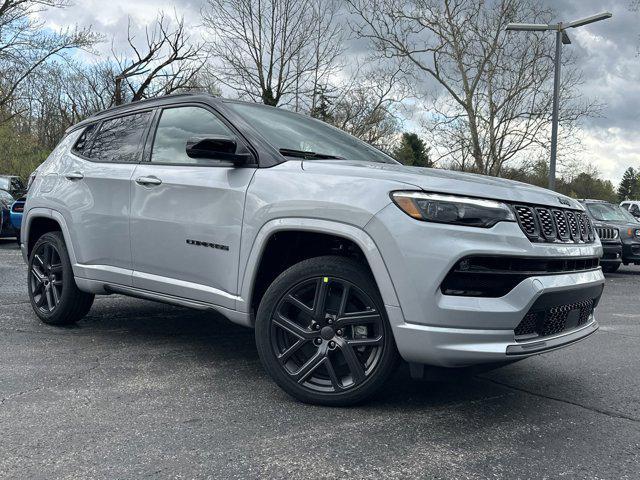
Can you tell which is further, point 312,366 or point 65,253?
point 65,253

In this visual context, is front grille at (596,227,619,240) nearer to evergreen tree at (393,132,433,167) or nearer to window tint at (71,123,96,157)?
evergreen tree at (393,132,433,167)

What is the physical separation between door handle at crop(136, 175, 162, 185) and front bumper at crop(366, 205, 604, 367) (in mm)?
1764

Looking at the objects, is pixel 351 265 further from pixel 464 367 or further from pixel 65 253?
pixel 65 253

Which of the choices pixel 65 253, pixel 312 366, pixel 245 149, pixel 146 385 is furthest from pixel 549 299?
pixel 65 253

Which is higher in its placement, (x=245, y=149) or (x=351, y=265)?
(x=245, y=149)

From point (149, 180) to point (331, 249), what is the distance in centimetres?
144

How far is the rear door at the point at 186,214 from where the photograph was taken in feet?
12.0

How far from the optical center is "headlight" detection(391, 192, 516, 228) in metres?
2.93

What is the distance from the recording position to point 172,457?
8.66 ft

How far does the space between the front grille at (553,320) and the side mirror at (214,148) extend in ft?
5.83

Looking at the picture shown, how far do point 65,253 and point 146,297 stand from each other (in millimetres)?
1096

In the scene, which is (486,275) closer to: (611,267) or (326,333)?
(326,333)

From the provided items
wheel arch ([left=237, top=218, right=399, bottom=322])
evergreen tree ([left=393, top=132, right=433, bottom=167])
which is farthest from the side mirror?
evergreen tree ([left=393, top=132, right=433, bottom=167])

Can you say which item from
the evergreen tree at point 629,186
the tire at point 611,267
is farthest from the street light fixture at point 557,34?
the evergreen tree at point 629,186
